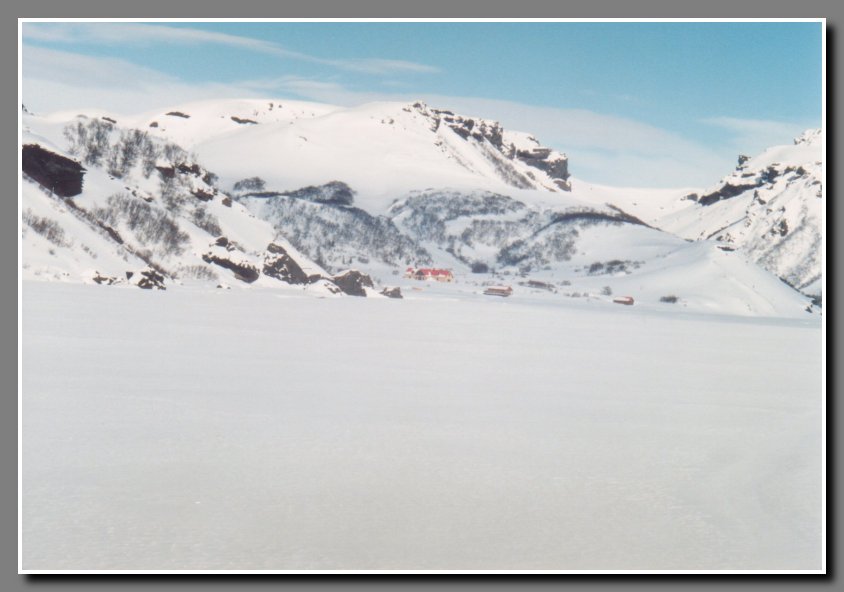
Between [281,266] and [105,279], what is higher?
[281,266]

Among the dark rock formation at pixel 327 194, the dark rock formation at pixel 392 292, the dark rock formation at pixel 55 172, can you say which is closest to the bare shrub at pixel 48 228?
the dark rock formation at pixel 55 172

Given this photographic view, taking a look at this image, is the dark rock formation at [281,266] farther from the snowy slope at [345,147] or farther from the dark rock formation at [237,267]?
the snowy slope at [345,147]

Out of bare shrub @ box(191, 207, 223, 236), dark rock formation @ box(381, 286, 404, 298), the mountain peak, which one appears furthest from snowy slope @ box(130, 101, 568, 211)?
the mountain peak

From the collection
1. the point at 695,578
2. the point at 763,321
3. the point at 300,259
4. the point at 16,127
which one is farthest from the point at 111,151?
the point at 695,578

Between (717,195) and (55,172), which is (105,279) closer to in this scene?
(55,172)

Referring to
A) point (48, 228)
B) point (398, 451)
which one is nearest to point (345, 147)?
point (48, 228)
